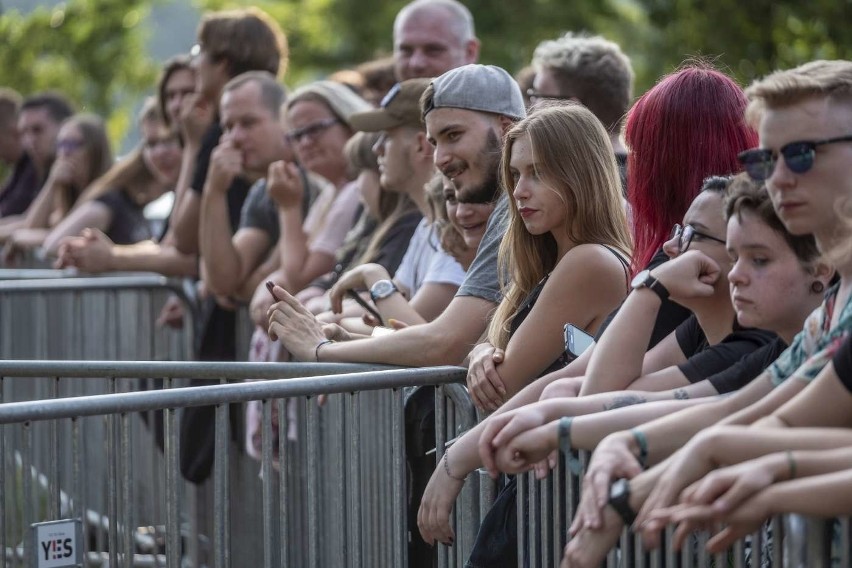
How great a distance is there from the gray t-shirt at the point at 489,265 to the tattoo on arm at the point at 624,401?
1236 mm

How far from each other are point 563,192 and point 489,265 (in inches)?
20.8

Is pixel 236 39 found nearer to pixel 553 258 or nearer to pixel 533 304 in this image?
pixel 553 258

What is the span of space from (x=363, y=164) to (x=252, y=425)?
1182mm

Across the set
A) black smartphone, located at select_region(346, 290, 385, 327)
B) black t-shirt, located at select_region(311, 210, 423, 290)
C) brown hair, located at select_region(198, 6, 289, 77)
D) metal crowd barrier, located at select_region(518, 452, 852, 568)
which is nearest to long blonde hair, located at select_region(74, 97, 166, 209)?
brown hair, located at select_region(198, 6, 289, 77)

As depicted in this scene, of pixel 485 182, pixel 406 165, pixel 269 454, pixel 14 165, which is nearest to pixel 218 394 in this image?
pixel 269 454

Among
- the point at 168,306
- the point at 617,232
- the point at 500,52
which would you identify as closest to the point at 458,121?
the point at 617,232

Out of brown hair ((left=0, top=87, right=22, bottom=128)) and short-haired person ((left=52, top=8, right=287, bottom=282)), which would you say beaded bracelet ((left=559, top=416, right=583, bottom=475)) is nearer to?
short-haired person ((left=52, top=8, right=287, bottom=282))

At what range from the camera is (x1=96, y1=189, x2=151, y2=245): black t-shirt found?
9.44 m

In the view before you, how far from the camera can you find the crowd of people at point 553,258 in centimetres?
293

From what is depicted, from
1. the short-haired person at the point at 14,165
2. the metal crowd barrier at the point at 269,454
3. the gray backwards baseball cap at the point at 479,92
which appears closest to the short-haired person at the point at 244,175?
the metal crowd barrier at the point at 269,454

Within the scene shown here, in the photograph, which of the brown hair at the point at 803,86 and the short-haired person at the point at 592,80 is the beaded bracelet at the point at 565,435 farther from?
the short-haired person at the point at 592,80

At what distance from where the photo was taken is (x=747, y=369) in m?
3.46

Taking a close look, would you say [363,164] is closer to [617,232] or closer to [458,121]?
[458,121]

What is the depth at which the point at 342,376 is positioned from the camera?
13.5ft
